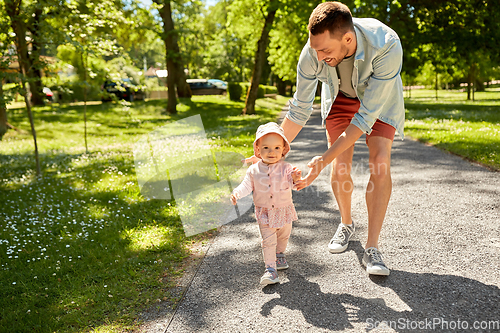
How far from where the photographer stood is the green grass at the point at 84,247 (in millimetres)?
2811

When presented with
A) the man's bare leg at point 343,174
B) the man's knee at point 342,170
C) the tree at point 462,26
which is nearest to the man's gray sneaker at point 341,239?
the man's bare leg at point 343,174

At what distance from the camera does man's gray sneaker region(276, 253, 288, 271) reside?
3.21 m

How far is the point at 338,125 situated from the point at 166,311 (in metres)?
2.10

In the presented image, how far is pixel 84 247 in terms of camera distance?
13.2ft

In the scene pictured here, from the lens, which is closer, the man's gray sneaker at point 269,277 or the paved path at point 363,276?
the paved path at point 363,276

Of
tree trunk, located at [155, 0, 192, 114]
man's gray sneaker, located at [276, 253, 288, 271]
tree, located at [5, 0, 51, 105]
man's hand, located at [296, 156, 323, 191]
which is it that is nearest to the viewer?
man's hand, located at [296, 156, 323, 191]

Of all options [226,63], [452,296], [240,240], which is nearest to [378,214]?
[452,296]

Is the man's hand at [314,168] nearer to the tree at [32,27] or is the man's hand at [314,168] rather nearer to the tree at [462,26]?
the tree at [32,27]

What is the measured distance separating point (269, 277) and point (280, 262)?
33 centimetres

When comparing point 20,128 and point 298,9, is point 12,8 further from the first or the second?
point 298,9

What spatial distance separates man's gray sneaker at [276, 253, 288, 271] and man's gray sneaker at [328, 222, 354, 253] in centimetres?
50

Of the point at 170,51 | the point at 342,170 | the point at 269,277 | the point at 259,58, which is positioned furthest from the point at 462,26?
the point at 269,277

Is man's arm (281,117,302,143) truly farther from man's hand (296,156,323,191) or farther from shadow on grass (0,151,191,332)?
shadow on grass (0,151,191,332)

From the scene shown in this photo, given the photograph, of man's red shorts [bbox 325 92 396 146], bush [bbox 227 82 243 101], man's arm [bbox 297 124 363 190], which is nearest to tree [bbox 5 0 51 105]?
man's red shorts [bbox 325 92 396 146]
